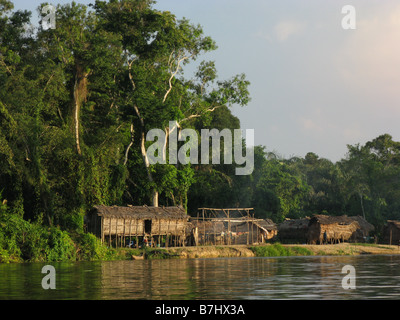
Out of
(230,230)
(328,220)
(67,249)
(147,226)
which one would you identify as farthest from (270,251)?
(67,249)

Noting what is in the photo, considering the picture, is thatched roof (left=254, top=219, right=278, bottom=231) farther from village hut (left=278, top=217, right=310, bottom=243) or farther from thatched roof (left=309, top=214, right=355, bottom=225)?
thatched roof (left=309, top=214, right=355, bottom=225)

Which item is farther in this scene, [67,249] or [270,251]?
[270,251]

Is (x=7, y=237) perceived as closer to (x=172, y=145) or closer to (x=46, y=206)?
(x=46, y=206)

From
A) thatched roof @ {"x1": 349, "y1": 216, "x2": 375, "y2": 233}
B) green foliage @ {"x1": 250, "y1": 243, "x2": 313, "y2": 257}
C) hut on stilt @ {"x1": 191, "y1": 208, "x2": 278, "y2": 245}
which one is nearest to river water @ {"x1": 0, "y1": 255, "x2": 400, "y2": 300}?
green foliage @ {"x1": 250, "y1": 243, "x2": 313, "y2": 257}

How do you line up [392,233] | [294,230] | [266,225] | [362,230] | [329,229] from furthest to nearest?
1. [362,230]
2. [392,233]
3. [294,230]
4. [266,225]
5. [329,229]

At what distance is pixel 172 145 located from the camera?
50.6 meters

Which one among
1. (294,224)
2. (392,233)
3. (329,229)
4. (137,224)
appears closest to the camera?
(137,224)

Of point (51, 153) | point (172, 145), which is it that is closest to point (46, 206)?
Result: point (51, 153)

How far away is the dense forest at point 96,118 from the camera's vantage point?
38281 mm

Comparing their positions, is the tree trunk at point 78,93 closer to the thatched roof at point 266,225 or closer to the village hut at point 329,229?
the thatched roof at point 266,225

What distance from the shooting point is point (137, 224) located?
41344 mm

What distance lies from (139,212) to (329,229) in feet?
58.2

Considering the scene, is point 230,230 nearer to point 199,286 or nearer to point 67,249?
point 67,249

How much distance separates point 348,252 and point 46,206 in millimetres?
20990
